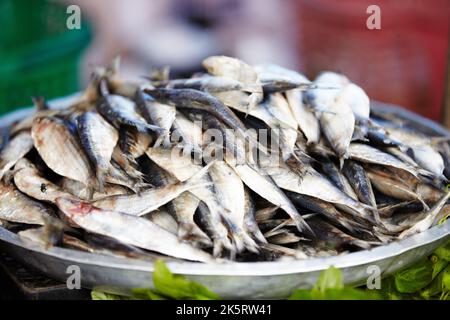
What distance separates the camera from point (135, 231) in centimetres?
207

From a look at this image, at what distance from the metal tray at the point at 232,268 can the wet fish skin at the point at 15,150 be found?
17.0 inches

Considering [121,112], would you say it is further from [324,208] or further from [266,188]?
[324,208]

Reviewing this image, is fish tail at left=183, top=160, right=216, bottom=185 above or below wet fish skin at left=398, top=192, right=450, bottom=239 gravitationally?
above

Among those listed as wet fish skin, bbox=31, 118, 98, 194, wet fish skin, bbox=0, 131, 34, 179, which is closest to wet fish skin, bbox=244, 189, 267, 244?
wet fish skin, bbox=31, 118, 98, 194

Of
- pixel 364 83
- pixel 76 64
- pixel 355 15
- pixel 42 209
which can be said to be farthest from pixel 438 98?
pixel 42 209

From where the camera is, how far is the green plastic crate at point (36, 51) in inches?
172

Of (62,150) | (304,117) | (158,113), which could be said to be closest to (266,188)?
(304,117)

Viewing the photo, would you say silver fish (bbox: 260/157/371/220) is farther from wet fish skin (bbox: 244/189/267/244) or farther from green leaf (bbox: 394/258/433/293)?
Result: green leaf (bbox: 394/258/433/293)

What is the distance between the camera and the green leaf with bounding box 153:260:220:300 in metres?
1.95

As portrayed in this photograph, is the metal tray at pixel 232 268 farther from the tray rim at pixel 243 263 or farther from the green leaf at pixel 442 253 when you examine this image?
the green leaf at pixel 442 253

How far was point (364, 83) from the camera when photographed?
4848mm

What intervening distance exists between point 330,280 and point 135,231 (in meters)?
0.64

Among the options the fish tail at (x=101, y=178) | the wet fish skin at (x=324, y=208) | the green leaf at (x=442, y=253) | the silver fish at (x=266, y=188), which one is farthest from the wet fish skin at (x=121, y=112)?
the green leaf at (x=442, y=253)

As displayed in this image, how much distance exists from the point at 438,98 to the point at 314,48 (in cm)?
103
